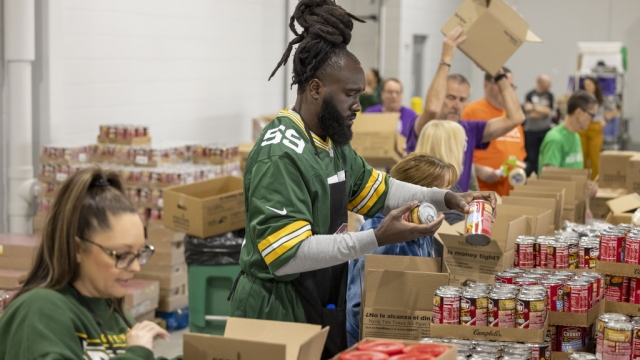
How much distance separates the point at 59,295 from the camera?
1.88 meters

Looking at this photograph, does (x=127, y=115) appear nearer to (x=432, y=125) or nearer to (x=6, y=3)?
(x=6, y=3)

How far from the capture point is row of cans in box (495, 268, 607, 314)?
270 centimetres

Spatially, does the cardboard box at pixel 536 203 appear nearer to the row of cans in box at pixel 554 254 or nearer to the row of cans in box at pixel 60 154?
the row of cans in box at pixel 554 254

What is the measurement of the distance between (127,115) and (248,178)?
184 inches

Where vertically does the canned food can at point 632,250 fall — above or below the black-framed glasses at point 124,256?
below

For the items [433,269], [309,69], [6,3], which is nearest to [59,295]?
[309,69]

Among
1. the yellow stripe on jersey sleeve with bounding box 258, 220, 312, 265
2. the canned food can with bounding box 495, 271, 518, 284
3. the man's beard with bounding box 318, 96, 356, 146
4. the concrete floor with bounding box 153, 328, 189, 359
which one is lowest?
the concrete floor with bounding box 153, 328, 189, 359

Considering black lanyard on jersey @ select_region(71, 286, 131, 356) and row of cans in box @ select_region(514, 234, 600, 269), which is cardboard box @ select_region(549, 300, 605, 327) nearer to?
row of cans in box @ select_region(514, 234, 600, 269)

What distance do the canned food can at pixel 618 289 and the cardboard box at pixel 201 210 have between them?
9.28 ft

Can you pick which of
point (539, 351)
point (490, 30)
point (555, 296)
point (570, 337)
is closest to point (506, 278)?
point (555, 296)

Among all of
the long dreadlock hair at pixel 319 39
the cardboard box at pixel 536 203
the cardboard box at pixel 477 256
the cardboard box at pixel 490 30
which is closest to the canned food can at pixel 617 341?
the cardboard box at pixel 477 256

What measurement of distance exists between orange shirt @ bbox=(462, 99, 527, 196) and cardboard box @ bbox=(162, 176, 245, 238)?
1933 mm

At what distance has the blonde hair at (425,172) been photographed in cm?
333

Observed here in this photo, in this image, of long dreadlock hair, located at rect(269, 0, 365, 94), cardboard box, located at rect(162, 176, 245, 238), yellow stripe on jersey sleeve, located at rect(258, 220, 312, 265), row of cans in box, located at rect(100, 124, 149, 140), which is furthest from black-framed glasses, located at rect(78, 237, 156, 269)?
row of cans in box, located at rect(100, 124, 149, 140)
